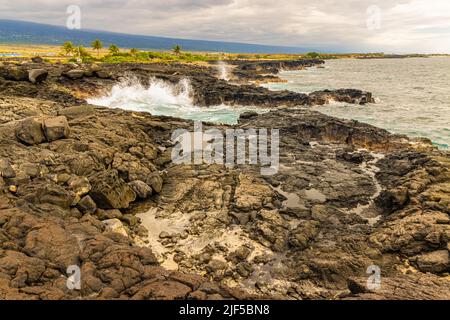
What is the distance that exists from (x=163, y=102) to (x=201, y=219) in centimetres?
3676

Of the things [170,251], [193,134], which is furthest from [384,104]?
[170,251]

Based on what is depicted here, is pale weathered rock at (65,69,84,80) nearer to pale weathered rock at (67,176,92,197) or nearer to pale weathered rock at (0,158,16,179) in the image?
pale weathered rock at (0,158,16,179)

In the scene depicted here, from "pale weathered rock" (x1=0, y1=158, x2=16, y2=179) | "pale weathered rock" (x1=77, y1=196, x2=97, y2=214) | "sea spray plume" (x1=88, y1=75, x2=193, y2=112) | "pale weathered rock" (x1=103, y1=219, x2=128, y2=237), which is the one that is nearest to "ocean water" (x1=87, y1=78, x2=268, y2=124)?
"sea spray plume" (x1=88, y1=75, x2=193, y2=112)

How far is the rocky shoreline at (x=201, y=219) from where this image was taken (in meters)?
8.88

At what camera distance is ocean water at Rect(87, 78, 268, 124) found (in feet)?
138

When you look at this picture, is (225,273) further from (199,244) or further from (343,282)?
(343,282)

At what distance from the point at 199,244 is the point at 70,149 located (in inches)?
350

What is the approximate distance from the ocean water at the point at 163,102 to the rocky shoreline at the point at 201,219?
1810 cm

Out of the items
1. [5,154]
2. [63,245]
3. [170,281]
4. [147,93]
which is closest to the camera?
[170,281]

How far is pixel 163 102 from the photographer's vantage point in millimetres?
49281

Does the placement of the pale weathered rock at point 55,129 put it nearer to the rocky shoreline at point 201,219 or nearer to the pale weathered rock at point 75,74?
the rocky shoreline at point 201,219

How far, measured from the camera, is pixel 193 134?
83.6 ft

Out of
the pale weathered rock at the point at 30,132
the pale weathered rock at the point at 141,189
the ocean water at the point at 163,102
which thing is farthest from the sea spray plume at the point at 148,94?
the pale weathered rock at the point at 141,189

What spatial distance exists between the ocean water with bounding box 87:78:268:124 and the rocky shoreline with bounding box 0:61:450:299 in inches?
713
